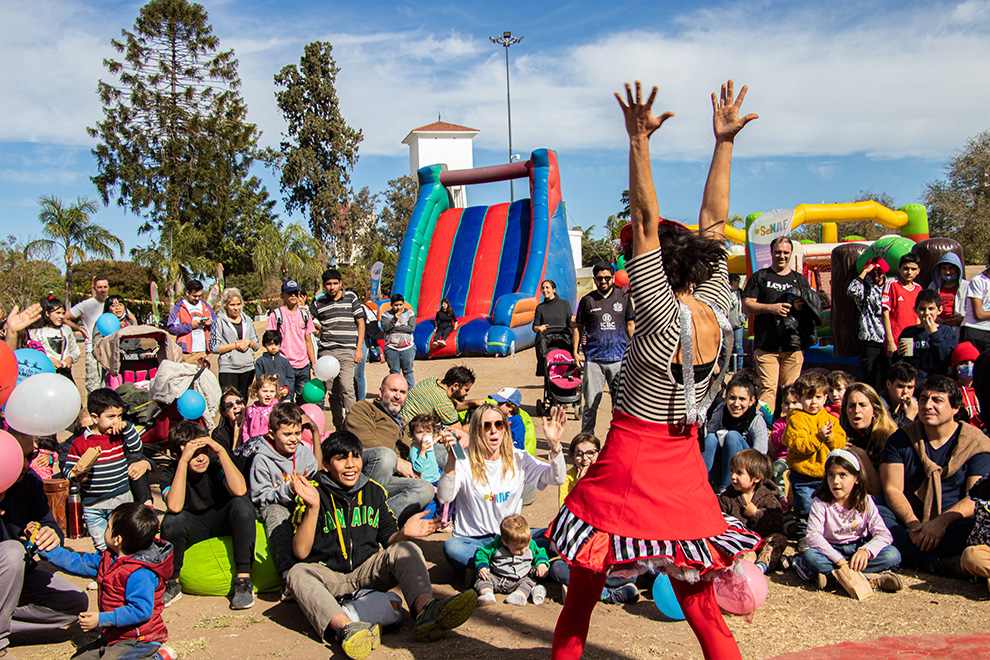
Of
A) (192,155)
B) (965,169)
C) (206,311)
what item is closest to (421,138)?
(192,155)

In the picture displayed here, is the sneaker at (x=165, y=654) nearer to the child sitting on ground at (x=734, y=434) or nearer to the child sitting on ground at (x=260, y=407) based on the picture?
the child sitting on ground at (x=260, y=407)

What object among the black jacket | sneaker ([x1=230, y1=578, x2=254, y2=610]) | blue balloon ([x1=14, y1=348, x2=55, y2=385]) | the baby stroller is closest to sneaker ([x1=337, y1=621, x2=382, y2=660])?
the black jacket

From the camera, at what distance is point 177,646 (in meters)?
3.20

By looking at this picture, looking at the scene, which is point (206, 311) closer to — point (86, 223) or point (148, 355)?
point (148, 355)

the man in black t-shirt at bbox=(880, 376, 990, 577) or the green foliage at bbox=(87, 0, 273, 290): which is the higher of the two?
Answer: the green foliage at bbox=(87, 0, 273, 290)

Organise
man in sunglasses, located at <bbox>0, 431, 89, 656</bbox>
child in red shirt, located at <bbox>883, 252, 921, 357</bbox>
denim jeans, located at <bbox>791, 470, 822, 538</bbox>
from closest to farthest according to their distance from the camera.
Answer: man in sunglasses, located at <bbox>0, 431, 89, 656</bbox> < denim jeans, located at <bbox>791, 470, 822, 538</bbox> < child in red shirt, located at <bbox>883, 252, 921, 357</bbox>

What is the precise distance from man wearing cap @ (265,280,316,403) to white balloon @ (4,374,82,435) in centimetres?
306

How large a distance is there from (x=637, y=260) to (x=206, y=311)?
689 centimetres

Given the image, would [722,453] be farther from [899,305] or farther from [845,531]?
[899,305]

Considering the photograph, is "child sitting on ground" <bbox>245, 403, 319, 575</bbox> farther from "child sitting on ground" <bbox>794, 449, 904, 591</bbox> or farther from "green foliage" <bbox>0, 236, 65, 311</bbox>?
"green foliage" <bbox>0, 236, 65, 311</bbox>

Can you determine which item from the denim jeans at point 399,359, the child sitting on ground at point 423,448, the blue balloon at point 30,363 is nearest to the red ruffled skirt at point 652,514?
the child sitting on ground at point 423,448

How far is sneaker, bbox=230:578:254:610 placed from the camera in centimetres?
366

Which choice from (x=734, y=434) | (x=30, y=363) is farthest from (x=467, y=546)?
(x=30, y=363)

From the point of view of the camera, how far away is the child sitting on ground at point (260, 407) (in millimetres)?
5086
